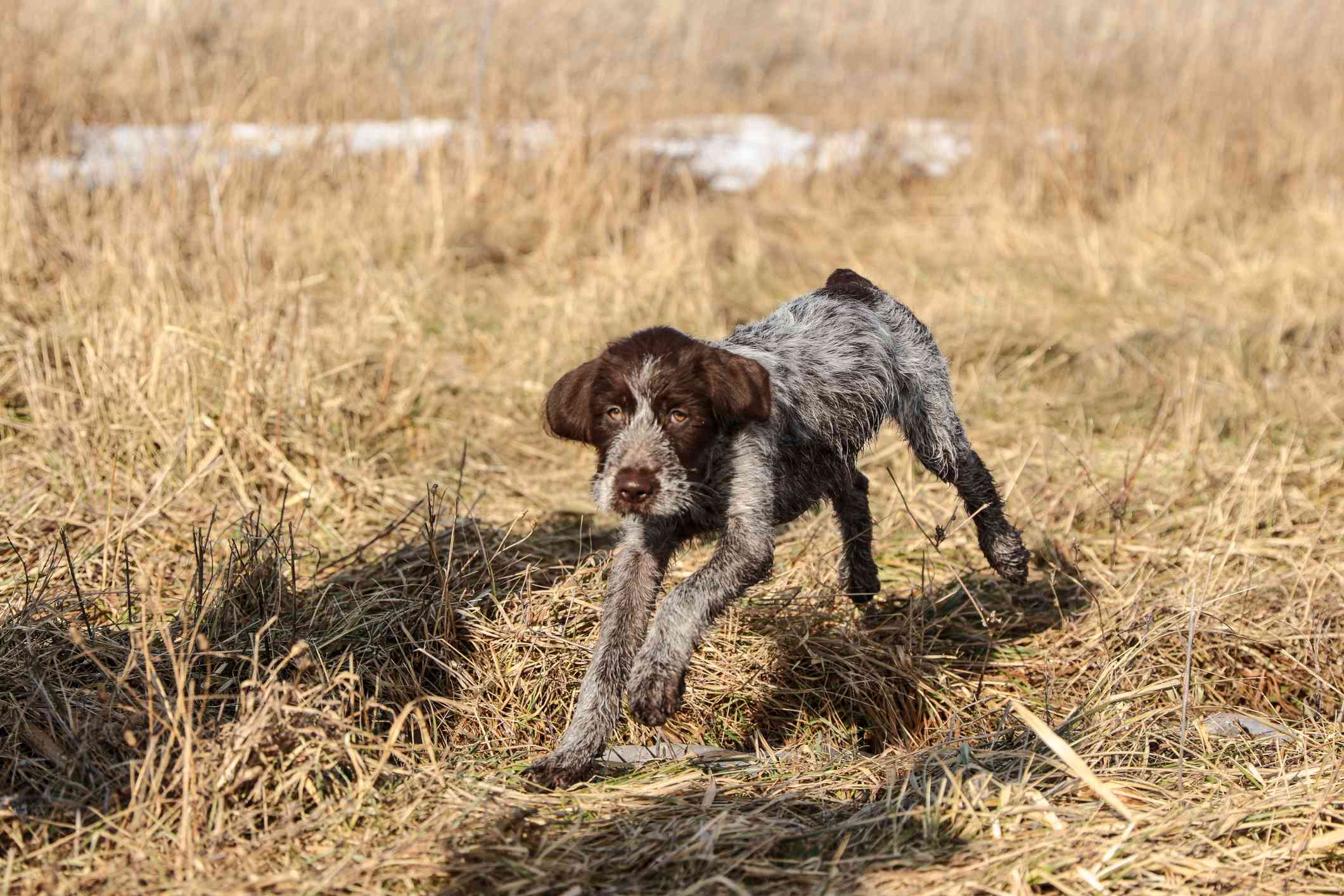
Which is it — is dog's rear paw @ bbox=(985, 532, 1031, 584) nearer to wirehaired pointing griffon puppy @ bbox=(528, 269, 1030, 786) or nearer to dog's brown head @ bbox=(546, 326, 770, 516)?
wirehaired pointing griffon puppy @ bbox=(528, 269, 1030, 786)

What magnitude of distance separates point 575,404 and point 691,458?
339 mm

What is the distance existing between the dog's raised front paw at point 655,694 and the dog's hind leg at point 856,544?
1313 mm

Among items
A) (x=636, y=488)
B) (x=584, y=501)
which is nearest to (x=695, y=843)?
(x=636, y=488)

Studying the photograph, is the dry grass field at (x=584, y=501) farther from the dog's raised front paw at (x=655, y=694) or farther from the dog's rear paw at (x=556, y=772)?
the dog's raised front paw at (x=655, y=694)

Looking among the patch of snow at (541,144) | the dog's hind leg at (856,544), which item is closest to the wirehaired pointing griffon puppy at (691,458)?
the dog's hind leg at (856,544)

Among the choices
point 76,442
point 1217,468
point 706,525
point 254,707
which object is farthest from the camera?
point 1217,468

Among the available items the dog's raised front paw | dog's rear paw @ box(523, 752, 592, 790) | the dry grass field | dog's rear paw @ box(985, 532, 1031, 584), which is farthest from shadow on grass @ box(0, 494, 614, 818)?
dog's rear paw @ box(985, 532, 1031, 584)

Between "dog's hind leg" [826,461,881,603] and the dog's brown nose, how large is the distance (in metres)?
1.35

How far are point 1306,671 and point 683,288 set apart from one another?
4.20 metres

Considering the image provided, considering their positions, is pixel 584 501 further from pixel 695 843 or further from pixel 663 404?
pixel 695 843

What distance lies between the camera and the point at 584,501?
5.37m

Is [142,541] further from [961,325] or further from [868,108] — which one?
[868,108]

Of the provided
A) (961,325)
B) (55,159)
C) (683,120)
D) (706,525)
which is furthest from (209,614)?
(683,120)

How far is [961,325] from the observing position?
6.91 m
